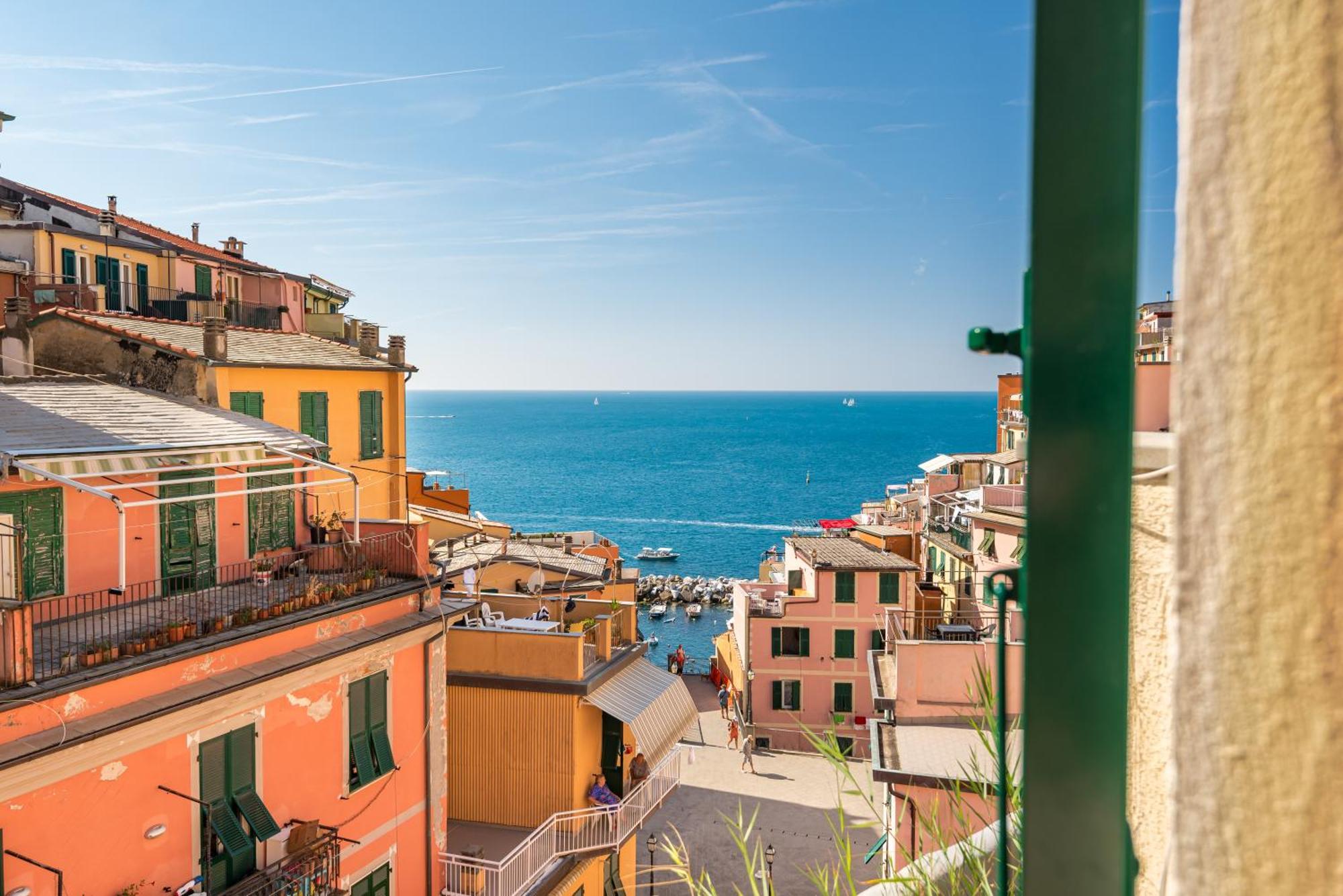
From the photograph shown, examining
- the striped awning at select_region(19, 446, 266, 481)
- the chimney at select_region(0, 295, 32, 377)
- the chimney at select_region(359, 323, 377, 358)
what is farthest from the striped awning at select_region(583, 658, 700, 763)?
the chimney at select_region(0, 295, 32, 377)

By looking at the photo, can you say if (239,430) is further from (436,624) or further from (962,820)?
(962,820)

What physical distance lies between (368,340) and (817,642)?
17702 millimetres

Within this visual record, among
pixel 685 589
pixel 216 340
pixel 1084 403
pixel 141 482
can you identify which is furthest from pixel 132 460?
pixel 685 589

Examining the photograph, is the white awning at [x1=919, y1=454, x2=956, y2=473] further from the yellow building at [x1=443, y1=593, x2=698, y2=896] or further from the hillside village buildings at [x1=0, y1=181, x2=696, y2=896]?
the yellow building at [x1=443, y1=593, x2=698, y2=896]

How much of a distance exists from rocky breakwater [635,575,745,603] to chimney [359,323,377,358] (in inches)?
1605

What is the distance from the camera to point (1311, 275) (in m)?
0.74

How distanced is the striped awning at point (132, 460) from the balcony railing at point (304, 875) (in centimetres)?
467

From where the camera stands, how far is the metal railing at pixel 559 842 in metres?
13.8

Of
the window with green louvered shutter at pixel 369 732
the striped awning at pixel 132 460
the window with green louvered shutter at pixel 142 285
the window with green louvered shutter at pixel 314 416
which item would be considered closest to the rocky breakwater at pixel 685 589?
the window with green louvered shutter at pixel 142 285

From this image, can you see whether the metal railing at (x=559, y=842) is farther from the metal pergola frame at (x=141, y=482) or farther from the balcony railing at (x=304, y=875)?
the metal pergola frame at (x=141, y=482)

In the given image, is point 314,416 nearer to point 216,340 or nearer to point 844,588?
point 216,340

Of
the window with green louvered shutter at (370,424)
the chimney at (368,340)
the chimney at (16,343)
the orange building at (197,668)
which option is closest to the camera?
the orange building at (197,668)

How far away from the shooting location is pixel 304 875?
35.0 feet

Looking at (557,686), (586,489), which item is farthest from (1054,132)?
(586,489)
